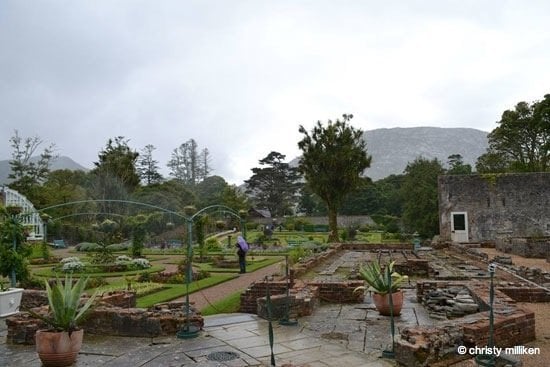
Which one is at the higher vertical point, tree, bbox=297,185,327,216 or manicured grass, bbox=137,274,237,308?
tree, bbox=297,185,327,216

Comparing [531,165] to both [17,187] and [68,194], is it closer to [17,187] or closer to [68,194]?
[68,194]

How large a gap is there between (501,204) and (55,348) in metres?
28.9

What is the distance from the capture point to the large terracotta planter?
887 centimetres

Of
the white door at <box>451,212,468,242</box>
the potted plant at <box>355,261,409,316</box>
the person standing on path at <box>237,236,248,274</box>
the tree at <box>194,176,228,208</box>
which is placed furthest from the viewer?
the tree at <box>194,176,228,208</box>

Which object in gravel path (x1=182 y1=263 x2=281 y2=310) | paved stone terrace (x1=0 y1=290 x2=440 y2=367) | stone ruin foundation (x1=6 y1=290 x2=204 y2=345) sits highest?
stone ruin foundation (x1=6 y1=290 x2=204 y2=345)

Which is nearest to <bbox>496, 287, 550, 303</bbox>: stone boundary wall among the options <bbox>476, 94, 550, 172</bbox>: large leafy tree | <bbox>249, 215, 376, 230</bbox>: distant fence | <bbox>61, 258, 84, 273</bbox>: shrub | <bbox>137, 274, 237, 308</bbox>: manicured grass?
<bbox>137, 274, 237, 308</bbox>: manicured grass

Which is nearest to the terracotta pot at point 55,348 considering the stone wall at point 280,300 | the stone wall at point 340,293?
the stone wall at point 280,300

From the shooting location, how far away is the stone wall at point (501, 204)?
1129 inches

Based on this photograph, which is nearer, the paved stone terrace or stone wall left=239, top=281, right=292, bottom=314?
the paved stone terrace

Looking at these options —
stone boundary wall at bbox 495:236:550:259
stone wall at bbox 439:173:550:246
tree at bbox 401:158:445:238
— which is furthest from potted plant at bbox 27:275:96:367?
tree at bbox 401:158:445:238

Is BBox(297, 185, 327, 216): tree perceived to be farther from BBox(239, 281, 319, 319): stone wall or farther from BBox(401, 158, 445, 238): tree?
BBox(239, 281, 319, 319): stone wall

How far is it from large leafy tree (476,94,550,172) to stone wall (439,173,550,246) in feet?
37.0

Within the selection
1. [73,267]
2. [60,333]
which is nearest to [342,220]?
[73,267]

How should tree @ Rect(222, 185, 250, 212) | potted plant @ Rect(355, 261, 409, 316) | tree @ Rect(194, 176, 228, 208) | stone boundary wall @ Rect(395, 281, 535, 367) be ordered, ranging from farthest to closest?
tree @ Rect(194, 176, 228, 208), tree @ Rect(222, 185, 250, 212), potted plant @ Rect(355, 261, 409, 316), stone boundary wall @ Rect(395, 281, 535, 367)
